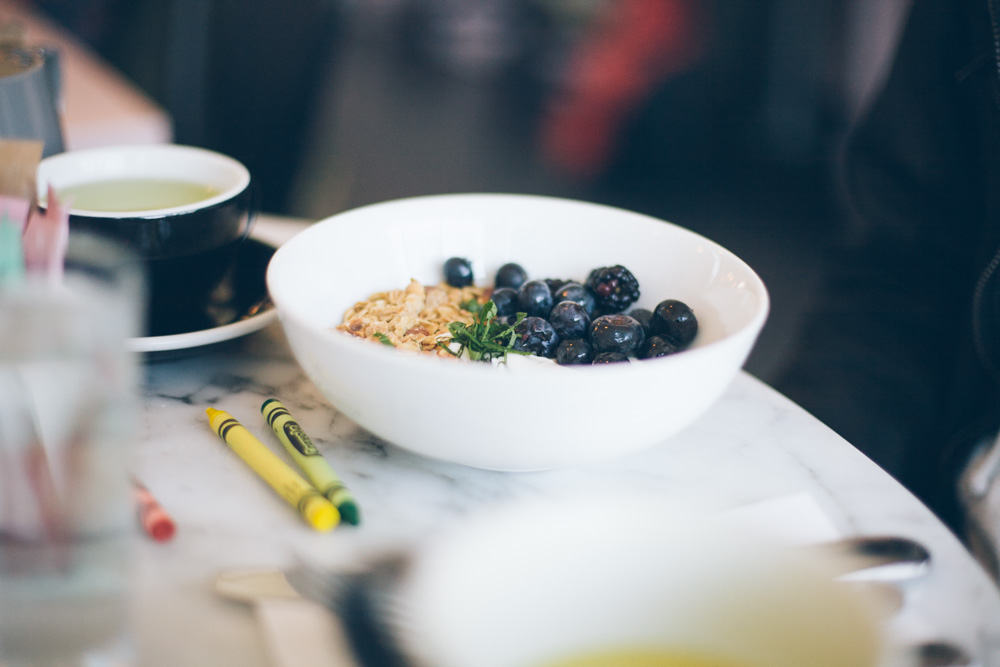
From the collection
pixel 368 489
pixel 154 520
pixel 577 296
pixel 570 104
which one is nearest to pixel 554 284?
pixel 577 296

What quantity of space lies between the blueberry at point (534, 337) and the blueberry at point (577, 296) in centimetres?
5

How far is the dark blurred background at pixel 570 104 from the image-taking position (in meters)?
1.68

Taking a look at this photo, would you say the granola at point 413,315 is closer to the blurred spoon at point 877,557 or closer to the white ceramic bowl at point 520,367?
the white ceramic bowl at point 520,367

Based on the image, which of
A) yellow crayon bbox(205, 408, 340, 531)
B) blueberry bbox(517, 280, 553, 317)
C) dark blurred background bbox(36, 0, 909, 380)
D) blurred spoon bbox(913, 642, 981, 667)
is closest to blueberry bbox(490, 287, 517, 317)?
blueberry bbox(517, 280, 553, 317)

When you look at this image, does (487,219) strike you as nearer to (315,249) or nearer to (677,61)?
(315,249)

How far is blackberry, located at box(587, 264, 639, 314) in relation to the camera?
0.65m

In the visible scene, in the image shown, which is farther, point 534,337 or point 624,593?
point 534,337

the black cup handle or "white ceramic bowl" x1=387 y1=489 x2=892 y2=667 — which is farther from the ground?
the black cup handle

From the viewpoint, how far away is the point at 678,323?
0.60 m

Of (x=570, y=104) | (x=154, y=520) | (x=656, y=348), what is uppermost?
(x=656, y=348)

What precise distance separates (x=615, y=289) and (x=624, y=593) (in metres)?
0.28

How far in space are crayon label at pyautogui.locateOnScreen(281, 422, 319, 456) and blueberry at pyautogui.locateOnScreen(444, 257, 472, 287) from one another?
8.8 inches

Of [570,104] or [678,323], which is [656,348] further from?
[570,104]

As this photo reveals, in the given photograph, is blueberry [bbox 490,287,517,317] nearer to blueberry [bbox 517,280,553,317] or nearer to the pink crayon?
blueberry [bbox 517,280,553,317]
